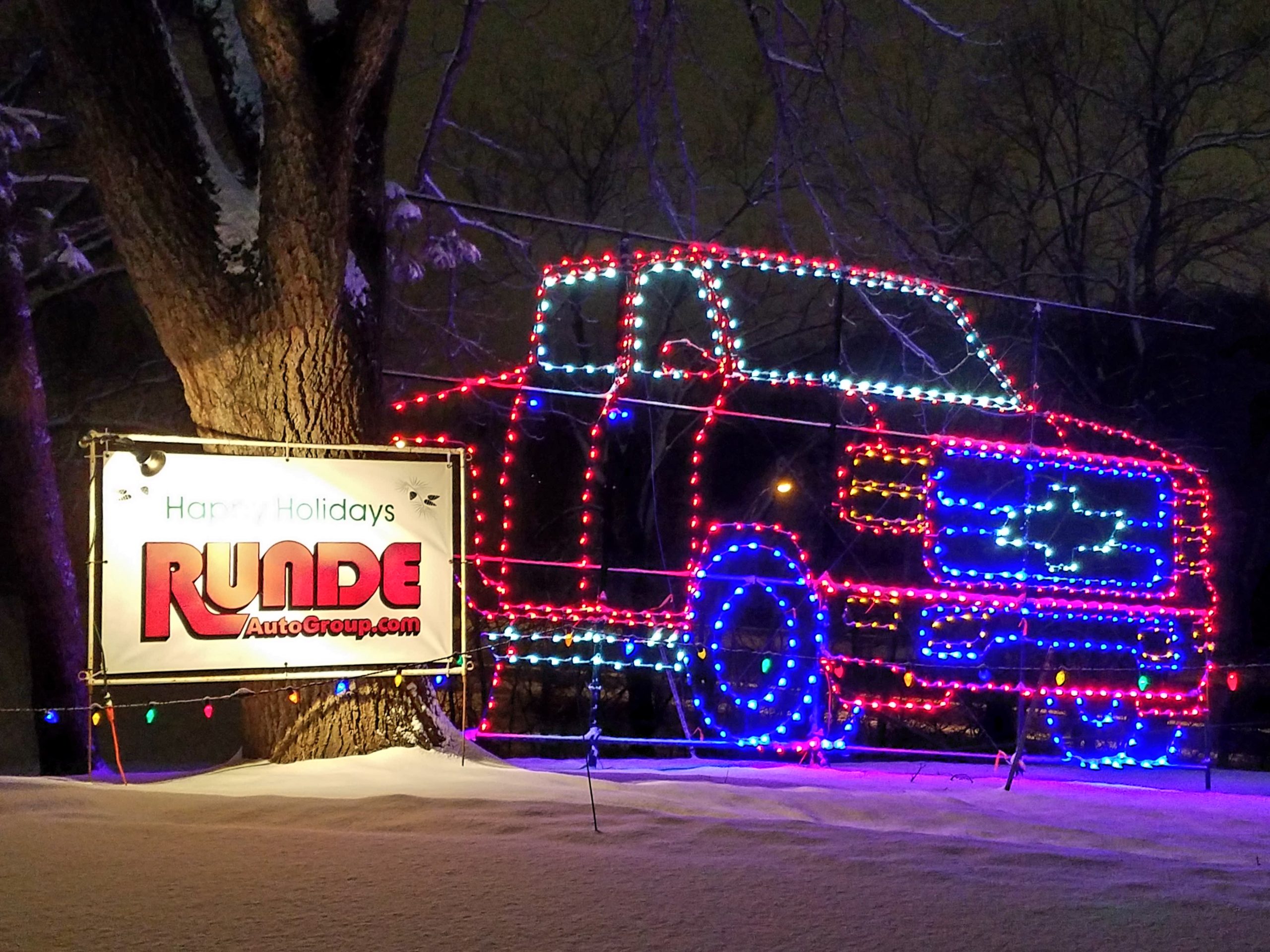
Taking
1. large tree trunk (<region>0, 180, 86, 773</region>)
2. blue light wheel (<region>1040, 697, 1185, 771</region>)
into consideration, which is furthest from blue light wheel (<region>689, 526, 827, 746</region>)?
large tree trunk (<region>0, 180, 86, 773</region>)

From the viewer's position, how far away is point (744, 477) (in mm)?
23531

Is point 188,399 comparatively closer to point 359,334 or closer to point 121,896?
point 359,334

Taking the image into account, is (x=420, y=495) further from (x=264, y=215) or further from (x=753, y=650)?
(x=753, y=650)

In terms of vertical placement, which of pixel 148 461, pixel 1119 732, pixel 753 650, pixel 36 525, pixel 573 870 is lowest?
pixel 1119 732

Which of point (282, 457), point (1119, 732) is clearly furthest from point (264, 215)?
point (1119, 732)

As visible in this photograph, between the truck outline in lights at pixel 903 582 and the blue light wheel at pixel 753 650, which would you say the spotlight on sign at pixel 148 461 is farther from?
the blue light wheel at pixel 753 650

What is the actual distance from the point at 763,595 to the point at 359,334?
428cm

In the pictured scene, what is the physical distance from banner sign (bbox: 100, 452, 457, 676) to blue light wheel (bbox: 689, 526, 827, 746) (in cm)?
274

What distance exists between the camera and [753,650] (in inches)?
407

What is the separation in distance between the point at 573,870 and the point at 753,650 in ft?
18.9

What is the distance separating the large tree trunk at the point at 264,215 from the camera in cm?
695

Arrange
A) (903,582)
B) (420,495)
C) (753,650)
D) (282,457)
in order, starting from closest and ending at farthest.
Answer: (282,457), (420,495), (753,650), (903,582)

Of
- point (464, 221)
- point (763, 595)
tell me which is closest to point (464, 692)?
point (763, 595)

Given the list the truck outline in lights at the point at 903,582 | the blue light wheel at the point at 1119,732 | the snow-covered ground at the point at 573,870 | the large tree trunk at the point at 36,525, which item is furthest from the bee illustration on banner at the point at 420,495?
the large tree trunk at the point at 36,525
